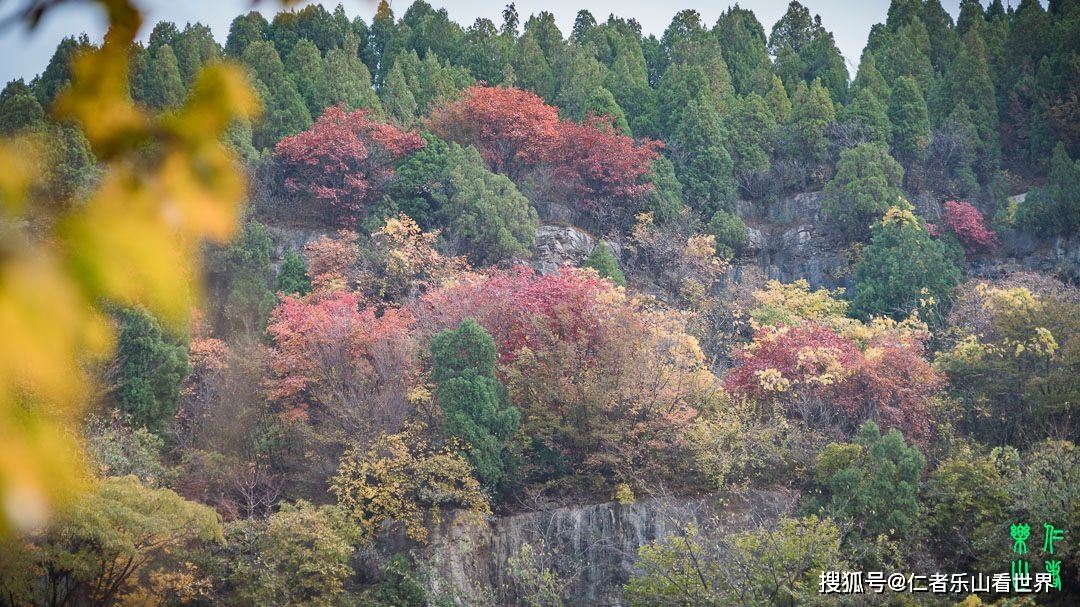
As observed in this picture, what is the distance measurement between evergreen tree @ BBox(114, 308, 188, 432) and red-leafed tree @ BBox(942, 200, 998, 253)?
59.6ft

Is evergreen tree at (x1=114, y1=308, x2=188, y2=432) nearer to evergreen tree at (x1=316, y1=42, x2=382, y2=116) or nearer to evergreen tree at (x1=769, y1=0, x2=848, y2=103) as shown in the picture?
evergreen tree at (x1=316, y1=42, x2=382, y2=116)

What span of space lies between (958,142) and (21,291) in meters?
28.4

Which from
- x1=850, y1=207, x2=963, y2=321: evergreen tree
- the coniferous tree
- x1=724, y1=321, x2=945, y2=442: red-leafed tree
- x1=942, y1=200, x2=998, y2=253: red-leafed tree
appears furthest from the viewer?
x1=942, y1=200, x2=998, y2=253: red-leafed tree

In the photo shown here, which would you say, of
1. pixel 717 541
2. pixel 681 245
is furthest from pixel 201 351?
pixel 681 245

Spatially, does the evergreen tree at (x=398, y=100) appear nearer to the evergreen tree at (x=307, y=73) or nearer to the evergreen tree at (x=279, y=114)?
the evergreen tree at (x=307, y=73)

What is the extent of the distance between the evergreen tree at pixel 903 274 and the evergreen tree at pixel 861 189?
1423mm

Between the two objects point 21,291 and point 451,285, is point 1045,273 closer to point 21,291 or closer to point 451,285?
point 451,285

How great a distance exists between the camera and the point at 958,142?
26.5 meters

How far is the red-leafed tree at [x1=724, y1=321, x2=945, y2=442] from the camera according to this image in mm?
15039

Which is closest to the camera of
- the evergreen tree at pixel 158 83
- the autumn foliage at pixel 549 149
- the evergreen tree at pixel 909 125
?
the autumn foliage at pixel 549 149

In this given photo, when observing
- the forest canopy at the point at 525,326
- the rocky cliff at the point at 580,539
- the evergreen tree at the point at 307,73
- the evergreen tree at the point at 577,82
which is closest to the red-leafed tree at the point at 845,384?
the forest canopy at the point at 525,326

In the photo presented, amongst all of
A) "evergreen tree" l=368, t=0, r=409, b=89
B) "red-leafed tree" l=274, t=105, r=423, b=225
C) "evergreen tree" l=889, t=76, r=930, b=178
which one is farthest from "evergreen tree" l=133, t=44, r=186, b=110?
"evergreen tree" l=889, t=76, r=930, b=178

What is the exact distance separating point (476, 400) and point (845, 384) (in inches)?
231

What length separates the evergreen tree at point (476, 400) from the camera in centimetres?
1373
